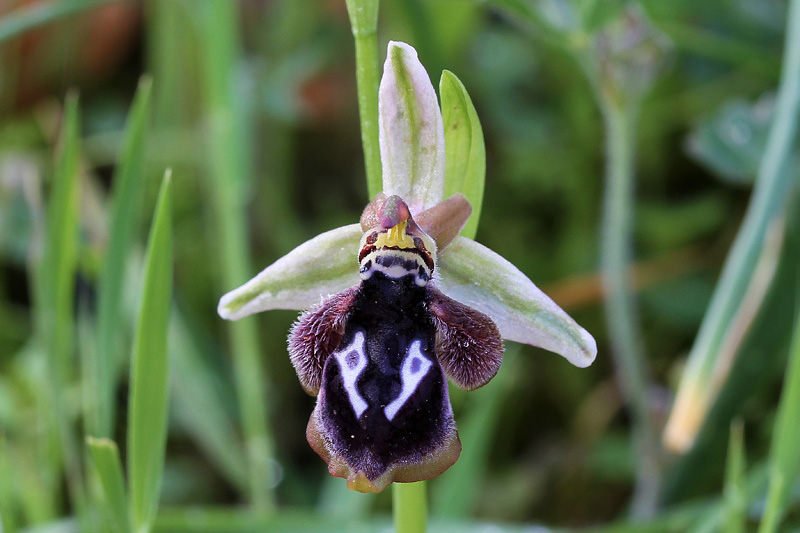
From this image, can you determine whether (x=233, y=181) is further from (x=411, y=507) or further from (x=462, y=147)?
(x=411, y=507)

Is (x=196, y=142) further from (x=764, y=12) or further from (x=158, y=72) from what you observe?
(x=764, y=12)

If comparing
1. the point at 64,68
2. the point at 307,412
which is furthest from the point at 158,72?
the point at 307,412

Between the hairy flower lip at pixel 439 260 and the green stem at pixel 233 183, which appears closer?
the hairy flower lip at pixel 439 260

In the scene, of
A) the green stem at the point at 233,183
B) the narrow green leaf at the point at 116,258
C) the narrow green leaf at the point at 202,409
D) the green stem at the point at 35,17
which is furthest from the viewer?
the narrow green leaf at the point at 202,409

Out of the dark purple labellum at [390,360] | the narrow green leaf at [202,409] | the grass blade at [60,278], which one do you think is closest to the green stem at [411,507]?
the dark purple labellum at [390,360]

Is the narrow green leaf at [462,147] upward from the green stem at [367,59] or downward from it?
downward

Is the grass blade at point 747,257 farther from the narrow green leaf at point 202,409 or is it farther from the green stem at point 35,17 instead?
the green stem at point 35,17

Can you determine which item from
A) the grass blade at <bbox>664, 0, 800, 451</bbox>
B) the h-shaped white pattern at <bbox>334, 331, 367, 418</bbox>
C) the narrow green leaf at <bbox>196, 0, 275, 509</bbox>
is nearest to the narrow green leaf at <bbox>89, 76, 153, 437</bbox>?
the narrow green leaf at <bbox>196, 0, 275, 509</bbox>
